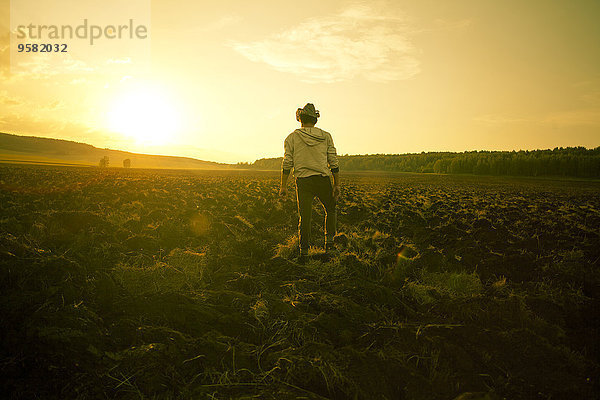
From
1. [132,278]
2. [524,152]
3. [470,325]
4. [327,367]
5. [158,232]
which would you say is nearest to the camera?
[327,367]

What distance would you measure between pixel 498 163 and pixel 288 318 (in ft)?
280

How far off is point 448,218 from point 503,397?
283 inches

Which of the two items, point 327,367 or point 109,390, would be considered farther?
point 327,367

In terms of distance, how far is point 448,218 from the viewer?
8516mm

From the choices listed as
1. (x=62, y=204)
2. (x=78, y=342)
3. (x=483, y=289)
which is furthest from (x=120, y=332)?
(x=62, y=204)

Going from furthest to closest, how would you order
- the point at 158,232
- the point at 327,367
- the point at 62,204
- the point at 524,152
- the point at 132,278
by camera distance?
→ the point at 524,152 → the point at 62,204 → the point at 158,232 → the point at 132,278 → the point at 327,367

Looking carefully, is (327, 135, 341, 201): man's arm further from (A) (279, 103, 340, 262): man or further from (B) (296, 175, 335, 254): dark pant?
(B) (296, 175, 335, 254): dark pant

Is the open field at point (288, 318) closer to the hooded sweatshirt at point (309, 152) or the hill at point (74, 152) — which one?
the hooded sweatshirt at point (309, 152)

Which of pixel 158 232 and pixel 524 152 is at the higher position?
pixel 524 152

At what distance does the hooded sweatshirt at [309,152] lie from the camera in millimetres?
4590

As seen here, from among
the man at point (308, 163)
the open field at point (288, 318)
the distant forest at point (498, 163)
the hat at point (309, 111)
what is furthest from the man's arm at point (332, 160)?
the distant forest at point (498, 163)

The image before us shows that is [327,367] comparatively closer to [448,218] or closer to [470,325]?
[470,325]

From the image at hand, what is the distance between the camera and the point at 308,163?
459 cm

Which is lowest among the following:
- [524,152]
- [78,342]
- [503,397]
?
[503,397]
